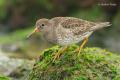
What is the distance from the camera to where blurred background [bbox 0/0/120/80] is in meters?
17.0

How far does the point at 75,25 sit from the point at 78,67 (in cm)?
97

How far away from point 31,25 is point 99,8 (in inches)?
108

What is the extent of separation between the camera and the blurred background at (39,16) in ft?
55.9

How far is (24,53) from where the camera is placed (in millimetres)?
16094

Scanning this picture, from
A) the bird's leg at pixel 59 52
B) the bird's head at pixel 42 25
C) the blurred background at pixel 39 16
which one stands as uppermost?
the blurred background at pixel 39 16

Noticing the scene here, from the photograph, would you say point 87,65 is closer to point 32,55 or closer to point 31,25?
point 32,55

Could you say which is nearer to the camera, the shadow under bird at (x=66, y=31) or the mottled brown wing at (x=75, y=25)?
the shadow under bird at (x=66, y=31)

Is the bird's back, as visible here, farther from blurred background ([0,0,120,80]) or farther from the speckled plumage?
blurred background ([0,0,120,80])

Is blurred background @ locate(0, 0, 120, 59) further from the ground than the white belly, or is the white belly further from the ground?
blurred background @ locate(0, 0, 120, 59)

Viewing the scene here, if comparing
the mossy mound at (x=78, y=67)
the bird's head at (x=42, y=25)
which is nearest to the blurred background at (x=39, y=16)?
the bird's head at (x=42, y=25)

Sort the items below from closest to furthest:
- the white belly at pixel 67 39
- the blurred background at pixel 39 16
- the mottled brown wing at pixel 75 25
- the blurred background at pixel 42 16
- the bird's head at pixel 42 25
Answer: the white belly at pixel 67 39, the mottled brown wing at pixel 75 25, the bird's head at pixel 42 25, the blurred background at pixel 39 16, the blurred background at pixel 42 16

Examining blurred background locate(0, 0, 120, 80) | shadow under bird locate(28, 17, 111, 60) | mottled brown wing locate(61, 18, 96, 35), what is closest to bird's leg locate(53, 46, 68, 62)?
shadow under bird locate(28, 17, 111, 60)

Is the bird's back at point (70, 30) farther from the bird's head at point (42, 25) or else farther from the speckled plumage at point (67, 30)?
the bird's head at point (42, 25)

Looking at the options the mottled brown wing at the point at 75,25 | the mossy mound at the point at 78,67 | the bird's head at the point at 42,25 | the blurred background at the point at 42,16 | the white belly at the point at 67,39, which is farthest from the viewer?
the blurred background at the point at 42,16
